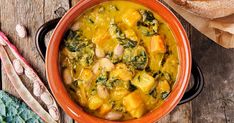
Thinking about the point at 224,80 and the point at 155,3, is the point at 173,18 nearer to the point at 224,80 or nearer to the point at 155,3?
the point at 155,3

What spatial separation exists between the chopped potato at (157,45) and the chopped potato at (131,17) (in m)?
0.09

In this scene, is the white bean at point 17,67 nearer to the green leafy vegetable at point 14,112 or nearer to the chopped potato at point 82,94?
the green leafy vegetable at point 14,112

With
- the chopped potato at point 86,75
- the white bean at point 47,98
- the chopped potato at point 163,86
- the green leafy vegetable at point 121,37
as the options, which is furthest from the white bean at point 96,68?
the white bean at point 47,98

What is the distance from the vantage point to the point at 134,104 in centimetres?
208

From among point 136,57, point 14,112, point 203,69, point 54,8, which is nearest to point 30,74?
point 14,112

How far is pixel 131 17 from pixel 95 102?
1.12 ft

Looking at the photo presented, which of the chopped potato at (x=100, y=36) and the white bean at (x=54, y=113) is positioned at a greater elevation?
the chopped potato at (x=100, y=36)

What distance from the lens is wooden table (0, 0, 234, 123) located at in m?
2.40

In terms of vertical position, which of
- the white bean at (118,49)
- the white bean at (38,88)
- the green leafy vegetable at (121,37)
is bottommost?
the white bean at (38,88)

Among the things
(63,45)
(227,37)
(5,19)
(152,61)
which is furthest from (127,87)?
(5,19)

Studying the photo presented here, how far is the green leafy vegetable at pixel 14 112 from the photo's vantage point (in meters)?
2.41

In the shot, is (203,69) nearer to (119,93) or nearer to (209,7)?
(209,7)

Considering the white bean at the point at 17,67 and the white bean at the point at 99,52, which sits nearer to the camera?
the white bean at the point at 99,52

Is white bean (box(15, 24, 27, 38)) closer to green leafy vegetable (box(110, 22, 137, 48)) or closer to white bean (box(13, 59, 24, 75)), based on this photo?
white bean (box(13, 59, 24, 75))
